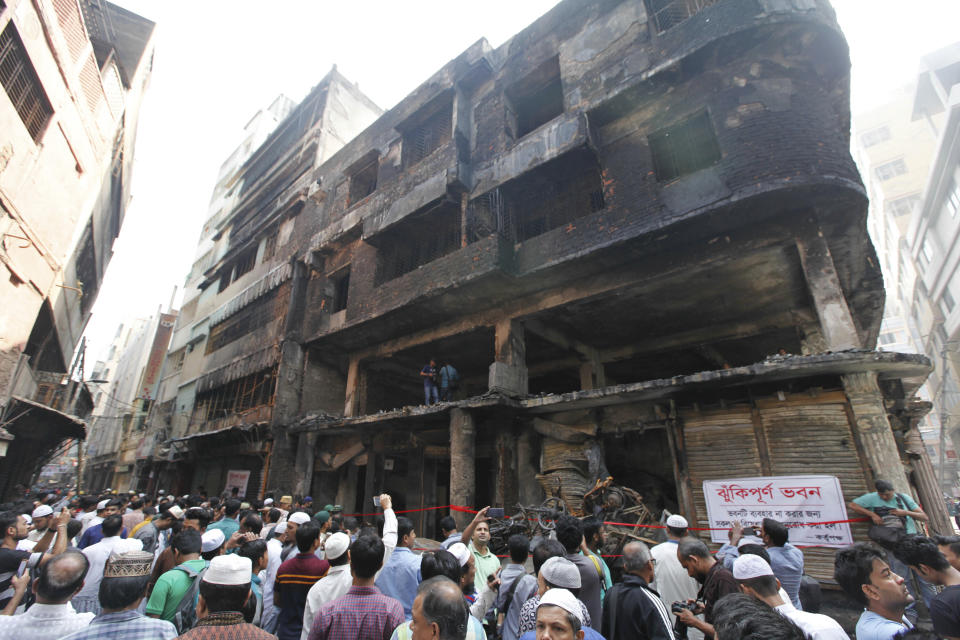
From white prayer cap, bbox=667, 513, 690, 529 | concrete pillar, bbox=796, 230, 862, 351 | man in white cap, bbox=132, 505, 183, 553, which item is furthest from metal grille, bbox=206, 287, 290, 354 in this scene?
concrete pillar, bbox=796, 230, 862, 351

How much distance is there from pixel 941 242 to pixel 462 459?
114ft

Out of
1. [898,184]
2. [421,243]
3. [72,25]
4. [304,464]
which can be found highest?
[898,184]

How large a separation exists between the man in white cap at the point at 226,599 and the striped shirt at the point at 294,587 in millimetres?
1443

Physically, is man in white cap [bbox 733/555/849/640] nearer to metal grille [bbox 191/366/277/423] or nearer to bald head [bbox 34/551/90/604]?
bald head [bbox 34/551/90/604]

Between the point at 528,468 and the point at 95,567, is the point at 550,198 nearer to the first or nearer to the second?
the point at 528,468

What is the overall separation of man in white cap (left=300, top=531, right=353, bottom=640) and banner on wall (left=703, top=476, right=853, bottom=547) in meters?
6.37

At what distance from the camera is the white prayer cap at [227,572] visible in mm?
2648

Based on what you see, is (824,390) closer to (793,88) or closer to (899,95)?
(793,88)

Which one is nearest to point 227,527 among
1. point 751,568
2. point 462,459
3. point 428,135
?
point 462,459

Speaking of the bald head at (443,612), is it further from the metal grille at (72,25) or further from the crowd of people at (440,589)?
the metal grille at (72,25)

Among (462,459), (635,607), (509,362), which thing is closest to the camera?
(635,607)

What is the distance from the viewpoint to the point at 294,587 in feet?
13.2

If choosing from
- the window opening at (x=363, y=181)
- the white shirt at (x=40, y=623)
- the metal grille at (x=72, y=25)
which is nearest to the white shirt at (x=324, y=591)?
the white shirt at (x=40, y=623)

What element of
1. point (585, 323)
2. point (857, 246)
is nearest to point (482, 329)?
point (585, 323)
